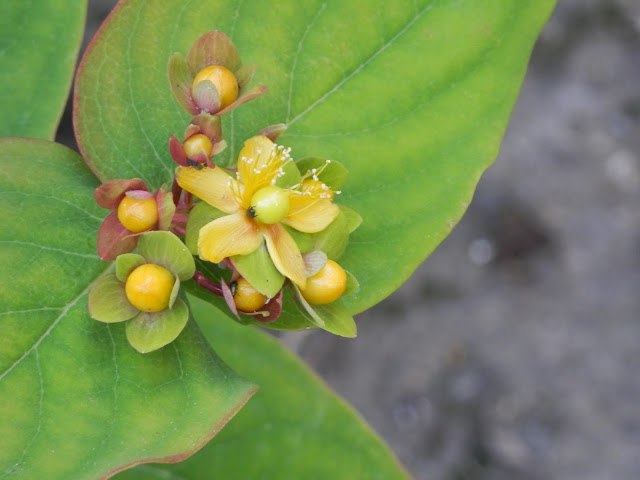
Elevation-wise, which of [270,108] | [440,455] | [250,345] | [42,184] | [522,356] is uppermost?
[270,108]

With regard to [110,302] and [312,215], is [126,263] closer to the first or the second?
[110,302]

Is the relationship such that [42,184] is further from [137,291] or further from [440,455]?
[440,455]

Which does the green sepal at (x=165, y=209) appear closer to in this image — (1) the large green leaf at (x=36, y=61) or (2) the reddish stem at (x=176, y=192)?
(2) the reddish stem at (x=176, y=192)

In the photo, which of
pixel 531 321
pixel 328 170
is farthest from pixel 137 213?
pixel 531 321

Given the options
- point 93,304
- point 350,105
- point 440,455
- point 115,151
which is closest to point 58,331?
point 93,304

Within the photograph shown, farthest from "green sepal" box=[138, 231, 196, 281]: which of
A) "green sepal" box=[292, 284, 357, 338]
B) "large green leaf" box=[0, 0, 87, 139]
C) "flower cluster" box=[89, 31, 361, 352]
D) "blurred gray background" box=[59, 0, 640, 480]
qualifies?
"blurred gray background" box=[59, 0, 640, 480]

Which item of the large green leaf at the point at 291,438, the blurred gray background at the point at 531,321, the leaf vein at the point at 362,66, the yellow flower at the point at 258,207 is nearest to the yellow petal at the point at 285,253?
the yellow flower at the point at 258,207
